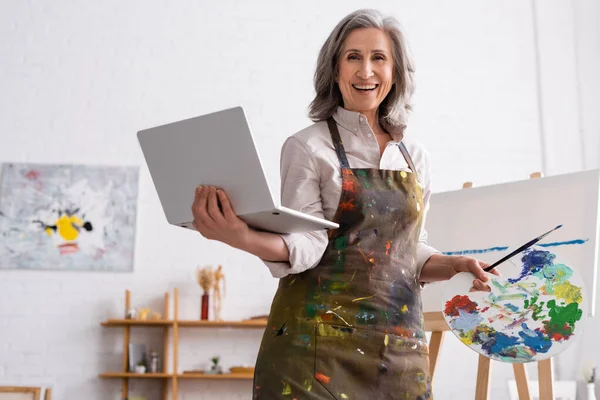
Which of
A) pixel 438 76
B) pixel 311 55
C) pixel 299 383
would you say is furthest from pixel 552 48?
pixel 299 383

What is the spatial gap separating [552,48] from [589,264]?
2858mm

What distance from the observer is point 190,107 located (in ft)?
15.6

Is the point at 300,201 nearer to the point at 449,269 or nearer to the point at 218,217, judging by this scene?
the point at 218,217

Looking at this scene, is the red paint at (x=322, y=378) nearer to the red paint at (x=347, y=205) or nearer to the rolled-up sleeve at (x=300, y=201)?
the rolled-up sleeve at (x=300, y=201)

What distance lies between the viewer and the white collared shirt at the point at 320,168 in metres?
1.34

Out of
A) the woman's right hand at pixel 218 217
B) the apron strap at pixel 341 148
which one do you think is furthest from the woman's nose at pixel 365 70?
the woman's right hand at pixel 218 217

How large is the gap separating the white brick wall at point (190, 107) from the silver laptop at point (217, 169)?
129 inches

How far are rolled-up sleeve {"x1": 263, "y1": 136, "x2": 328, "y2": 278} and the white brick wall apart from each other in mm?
3155

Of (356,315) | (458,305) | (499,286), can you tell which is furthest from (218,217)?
(499,286)

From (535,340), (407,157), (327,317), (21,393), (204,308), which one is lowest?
(21,393)

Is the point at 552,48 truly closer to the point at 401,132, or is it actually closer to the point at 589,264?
the point at 589,264

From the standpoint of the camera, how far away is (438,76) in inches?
198

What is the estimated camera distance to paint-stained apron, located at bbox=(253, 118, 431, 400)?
133 centimetres

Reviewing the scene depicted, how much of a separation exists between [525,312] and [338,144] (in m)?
0.81
